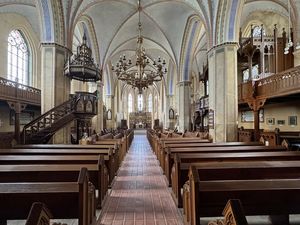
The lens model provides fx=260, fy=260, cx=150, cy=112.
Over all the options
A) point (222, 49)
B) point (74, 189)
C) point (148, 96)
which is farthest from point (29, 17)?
point (148, 96)

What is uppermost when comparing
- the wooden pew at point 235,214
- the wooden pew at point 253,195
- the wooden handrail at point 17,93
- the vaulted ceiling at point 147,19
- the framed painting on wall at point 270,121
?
the vaulted ceiling at point 147,19

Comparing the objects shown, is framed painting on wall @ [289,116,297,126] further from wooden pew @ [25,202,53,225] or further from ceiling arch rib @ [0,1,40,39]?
wooden pew @ [25,202,53,225]

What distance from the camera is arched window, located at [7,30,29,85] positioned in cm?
1514

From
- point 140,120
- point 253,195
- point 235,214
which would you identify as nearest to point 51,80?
point 253,195

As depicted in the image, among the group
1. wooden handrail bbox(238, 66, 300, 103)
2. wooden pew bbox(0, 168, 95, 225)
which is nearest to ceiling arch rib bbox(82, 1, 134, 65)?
wooden handrail bbox(238, 66, 300, 103)

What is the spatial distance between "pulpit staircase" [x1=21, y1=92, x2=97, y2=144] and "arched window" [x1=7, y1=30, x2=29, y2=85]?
488cm

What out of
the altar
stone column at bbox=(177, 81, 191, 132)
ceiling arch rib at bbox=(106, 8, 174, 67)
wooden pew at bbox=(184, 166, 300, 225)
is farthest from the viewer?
the altar

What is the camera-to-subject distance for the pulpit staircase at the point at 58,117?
10570 mm

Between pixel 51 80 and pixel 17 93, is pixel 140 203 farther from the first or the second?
pixel 17 93

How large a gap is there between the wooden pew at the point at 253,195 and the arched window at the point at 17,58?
14.4m

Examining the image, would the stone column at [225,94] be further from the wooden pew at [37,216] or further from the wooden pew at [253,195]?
the wooden pew at [37,216]

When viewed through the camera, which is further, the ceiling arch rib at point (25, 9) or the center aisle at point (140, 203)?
the ceiling arch rib at point (25, 9)

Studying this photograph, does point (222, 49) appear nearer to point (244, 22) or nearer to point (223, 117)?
point (223, 117)

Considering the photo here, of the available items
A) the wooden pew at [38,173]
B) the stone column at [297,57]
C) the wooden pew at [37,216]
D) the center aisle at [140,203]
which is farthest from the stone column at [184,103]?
the wooden pew at [37,216]
